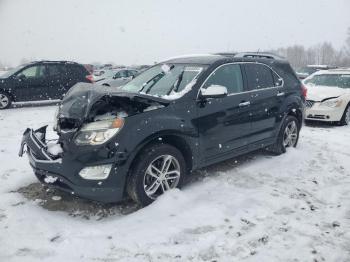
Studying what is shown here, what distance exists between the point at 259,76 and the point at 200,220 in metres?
2.92

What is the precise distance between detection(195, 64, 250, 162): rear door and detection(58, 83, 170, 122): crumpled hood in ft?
2.31

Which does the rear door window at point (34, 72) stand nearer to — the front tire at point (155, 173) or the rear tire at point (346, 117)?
the front tire at point (155, 173)

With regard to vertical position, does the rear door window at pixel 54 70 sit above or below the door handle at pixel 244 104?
above

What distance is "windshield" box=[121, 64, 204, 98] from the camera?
4.90 meters

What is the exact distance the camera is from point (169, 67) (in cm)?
546

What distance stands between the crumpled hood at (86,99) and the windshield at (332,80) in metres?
8.14

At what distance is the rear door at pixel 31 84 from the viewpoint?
1241 centimetres

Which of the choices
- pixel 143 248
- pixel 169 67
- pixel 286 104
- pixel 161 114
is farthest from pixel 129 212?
pixel 286 104

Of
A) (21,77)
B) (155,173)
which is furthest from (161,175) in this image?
(21,77)

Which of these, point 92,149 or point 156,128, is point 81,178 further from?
point 156,128

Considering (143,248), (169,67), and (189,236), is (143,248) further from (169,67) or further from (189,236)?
(169,67)

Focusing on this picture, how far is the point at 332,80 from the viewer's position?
432 inches

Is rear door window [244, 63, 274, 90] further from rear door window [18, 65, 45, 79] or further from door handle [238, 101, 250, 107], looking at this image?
rear door window [18, 65, 45, 79]

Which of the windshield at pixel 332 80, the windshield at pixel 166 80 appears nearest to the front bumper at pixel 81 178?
the windshield at pixel 166 80
